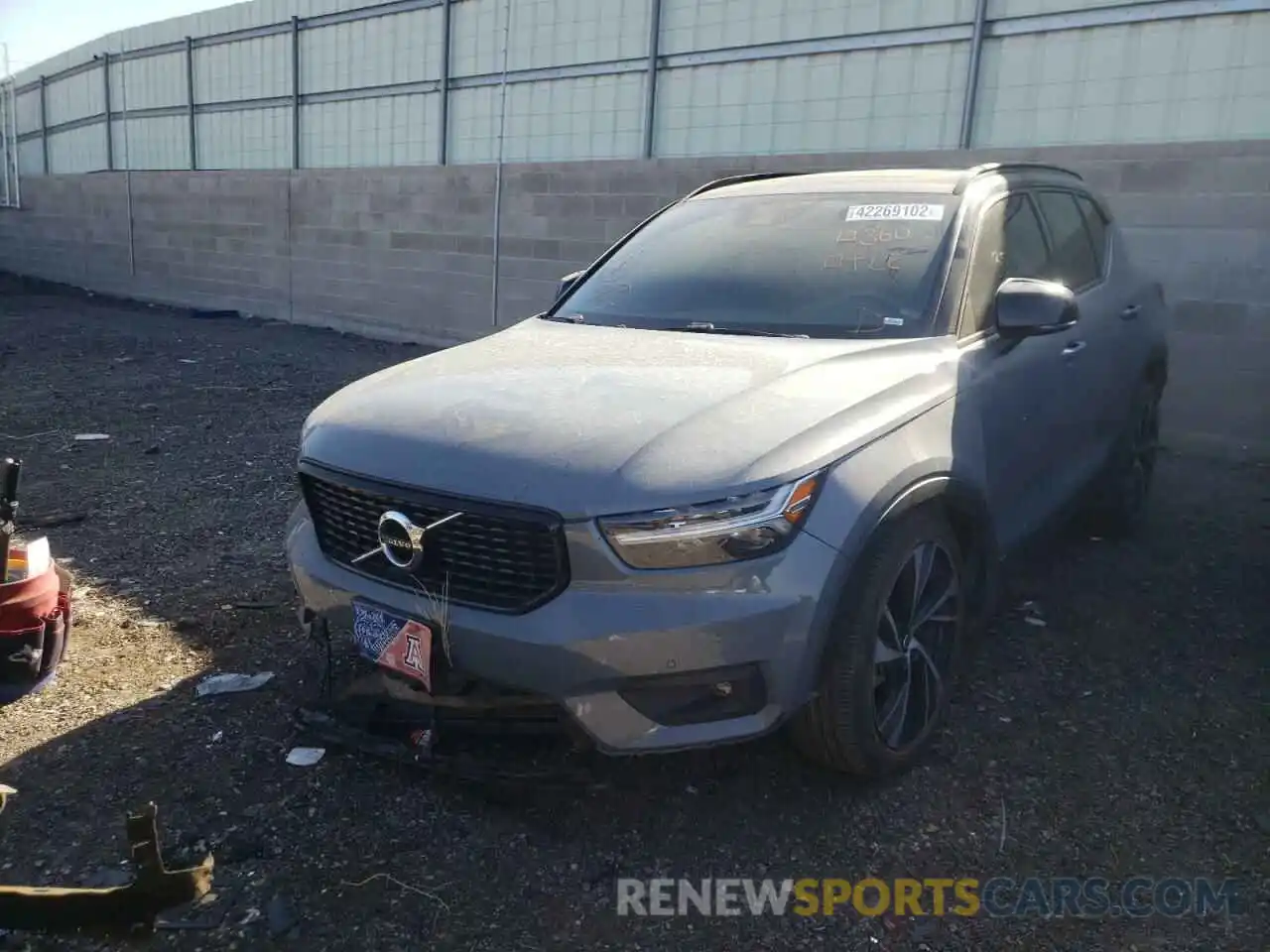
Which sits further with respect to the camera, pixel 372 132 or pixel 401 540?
pixel 372 132

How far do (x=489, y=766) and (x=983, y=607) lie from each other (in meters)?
1.65

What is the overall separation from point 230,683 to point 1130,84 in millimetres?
7198

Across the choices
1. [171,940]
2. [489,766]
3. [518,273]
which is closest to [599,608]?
[489,766]

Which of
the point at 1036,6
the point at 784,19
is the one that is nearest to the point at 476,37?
the point at 784,19

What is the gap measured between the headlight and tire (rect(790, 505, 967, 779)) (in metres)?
0.32

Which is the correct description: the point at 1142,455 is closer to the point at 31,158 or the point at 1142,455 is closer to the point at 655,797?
the point at 655,797

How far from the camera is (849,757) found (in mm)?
2859

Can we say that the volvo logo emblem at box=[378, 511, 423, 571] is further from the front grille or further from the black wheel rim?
the black wheel rim

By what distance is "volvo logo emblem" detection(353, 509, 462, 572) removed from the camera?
2723mm

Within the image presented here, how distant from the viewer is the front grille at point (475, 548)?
8.45 ft

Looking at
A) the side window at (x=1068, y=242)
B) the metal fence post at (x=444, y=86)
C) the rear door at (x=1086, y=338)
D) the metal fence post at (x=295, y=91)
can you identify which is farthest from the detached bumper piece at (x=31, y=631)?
the metal fence post at (x=295, y=91)

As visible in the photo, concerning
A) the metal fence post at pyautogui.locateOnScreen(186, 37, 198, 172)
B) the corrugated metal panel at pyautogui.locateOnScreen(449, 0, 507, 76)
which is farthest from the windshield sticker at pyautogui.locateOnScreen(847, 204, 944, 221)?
the metal fence post at pyautogui.locateOnScreen(186, 37, 198, 172)

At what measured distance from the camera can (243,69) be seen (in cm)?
1653

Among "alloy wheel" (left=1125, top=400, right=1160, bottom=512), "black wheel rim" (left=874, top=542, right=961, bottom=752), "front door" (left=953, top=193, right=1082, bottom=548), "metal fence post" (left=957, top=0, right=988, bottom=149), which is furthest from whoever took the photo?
"metal fence post" (left=957, top=0, right=988, bottom=149)
